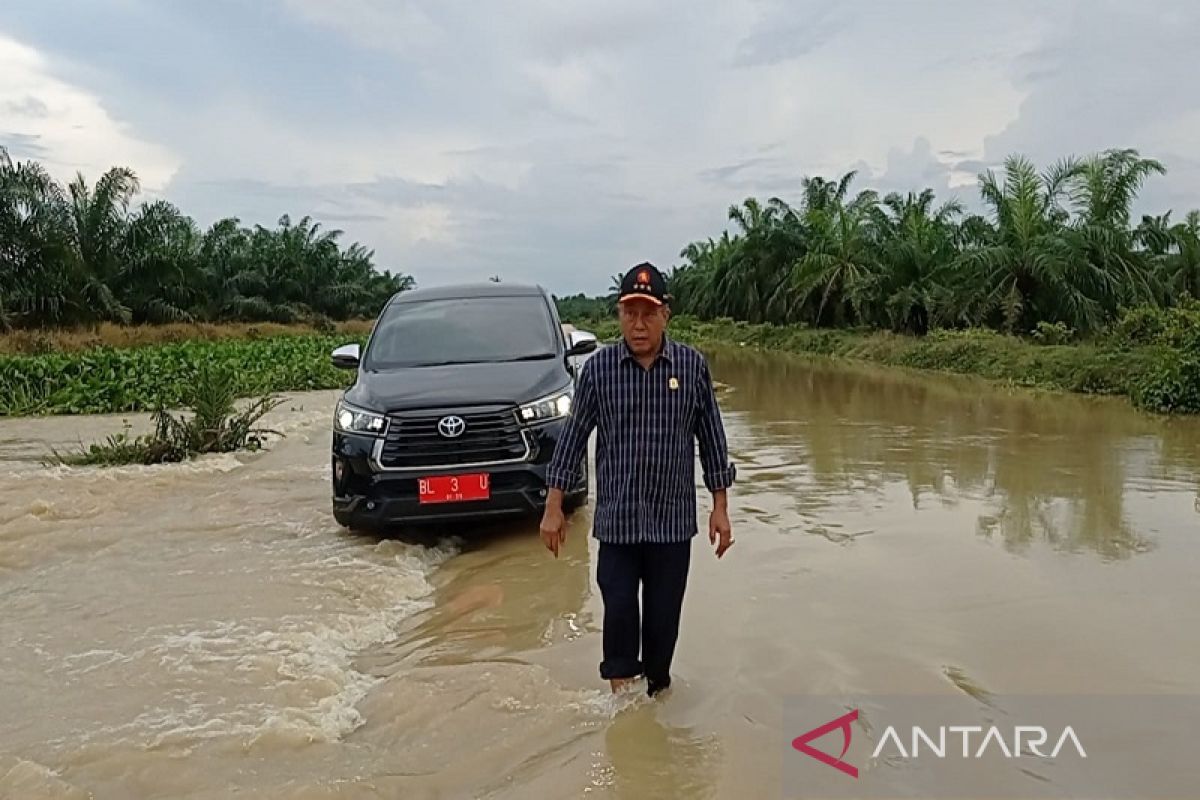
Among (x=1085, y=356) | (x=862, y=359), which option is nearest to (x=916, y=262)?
(x=862, y=359)

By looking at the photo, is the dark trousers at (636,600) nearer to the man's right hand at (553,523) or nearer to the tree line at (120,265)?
the man's right hand at (553,523)

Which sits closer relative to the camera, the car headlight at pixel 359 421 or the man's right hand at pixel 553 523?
the man's right hand at pixel 553 523

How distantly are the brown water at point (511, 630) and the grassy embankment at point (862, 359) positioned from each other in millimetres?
4539

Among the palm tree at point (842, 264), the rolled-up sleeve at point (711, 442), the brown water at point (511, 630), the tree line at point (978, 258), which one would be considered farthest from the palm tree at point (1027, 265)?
the rolled-up sleeve at point (711, 442)

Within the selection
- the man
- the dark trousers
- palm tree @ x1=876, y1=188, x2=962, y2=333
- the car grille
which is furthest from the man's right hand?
palm tree @ x1=876, y1=188, x2=962, y2=333

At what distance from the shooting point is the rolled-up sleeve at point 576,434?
4.07m

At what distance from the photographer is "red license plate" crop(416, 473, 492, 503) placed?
6.63m

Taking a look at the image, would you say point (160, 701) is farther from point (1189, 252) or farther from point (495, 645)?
point (1189, 252)

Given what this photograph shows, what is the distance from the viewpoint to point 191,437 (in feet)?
36.9

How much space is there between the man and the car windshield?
144 inches

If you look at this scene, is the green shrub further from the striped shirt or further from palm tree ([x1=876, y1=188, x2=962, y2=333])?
the striped shirt

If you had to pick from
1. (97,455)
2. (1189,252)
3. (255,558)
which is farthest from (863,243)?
(255,558)

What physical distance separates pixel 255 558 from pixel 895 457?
682 cm

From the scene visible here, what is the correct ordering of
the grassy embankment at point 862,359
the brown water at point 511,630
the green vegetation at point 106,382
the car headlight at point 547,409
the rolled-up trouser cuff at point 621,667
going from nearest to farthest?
the brown water at point 511,630 → the rolled-up trouser cuff at point 621,667 → the car headlight at point 547,409 → the grassy embankment at point 862,359 → the green vegetation at point 106,382
